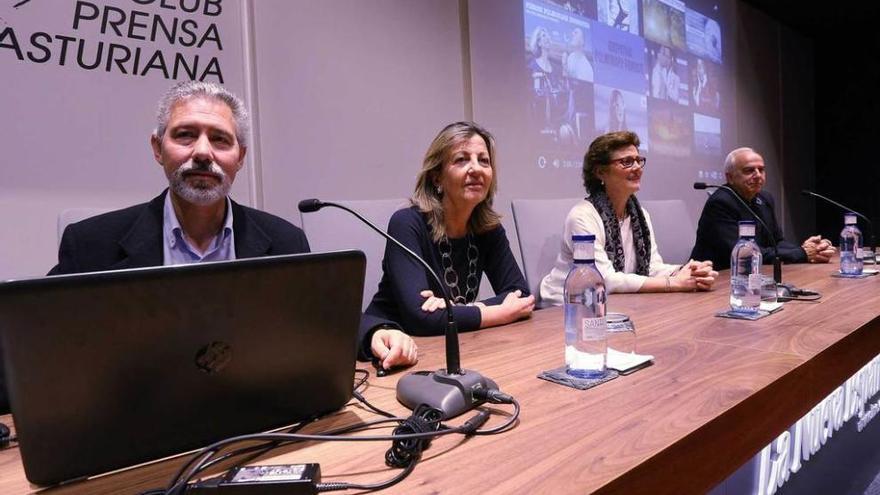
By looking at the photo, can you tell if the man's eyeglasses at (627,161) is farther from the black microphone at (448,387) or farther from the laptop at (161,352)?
the laptop at (161,352)

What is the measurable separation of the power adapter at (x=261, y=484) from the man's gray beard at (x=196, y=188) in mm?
861

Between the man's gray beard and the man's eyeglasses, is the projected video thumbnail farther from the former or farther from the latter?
the man's gray beard

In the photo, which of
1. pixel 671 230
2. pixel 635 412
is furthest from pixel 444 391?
pixel 671 230

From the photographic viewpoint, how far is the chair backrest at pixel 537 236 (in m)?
2.04

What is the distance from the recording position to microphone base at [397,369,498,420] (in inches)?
28.5

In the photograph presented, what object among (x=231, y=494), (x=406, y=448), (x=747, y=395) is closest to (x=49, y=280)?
(x=231, y=494)

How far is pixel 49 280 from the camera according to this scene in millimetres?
491

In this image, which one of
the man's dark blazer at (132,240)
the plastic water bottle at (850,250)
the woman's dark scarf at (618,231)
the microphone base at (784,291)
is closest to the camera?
the man's dark blazer at (132,240)

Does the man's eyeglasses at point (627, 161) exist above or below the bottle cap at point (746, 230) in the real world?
above

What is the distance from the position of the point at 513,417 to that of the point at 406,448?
0.57ft

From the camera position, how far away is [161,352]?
546 mm

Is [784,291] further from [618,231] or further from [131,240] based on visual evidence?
[131,240]

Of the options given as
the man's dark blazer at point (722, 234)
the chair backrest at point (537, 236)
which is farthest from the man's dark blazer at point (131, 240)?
the man's dark blazer at point (722, 234)

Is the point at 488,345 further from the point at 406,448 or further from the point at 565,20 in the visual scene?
the point at 565,20
